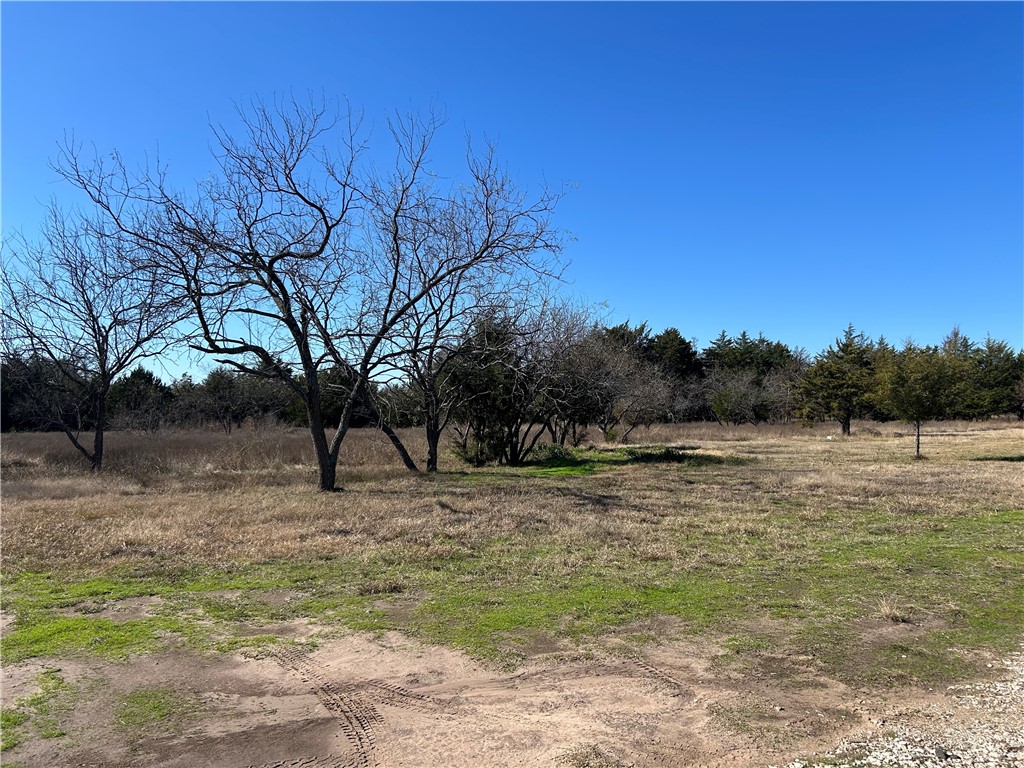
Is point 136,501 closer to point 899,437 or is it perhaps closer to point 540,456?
point 540,456

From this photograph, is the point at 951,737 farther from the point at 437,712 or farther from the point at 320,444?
the point at 320,444

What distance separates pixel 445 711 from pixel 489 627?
137 cm

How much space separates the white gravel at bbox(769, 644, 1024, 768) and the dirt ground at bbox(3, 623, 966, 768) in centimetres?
11

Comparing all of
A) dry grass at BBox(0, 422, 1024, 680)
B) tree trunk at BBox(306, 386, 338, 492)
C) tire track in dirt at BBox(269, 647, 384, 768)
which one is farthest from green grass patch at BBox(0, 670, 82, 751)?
tree trunk at BBox(306, 386, 338, 492)

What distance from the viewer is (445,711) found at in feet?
11.5

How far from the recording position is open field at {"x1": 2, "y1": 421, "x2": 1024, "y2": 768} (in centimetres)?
325

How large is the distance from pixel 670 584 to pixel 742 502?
631 centimetres

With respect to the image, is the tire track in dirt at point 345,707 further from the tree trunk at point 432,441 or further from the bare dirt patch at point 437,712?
the tree trunk at point 432,441

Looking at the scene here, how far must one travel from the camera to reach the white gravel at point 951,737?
294cm

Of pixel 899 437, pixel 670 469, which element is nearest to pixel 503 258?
pixel 670 469

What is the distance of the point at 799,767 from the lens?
2.89 m

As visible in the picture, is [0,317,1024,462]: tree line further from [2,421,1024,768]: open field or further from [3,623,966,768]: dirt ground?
[3,623,966,768]: dirt ground

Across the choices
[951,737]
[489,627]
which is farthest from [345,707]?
[951,737]

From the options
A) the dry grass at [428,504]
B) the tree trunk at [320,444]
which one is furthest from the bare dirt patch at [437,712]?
the tree trunk at [320,444]
